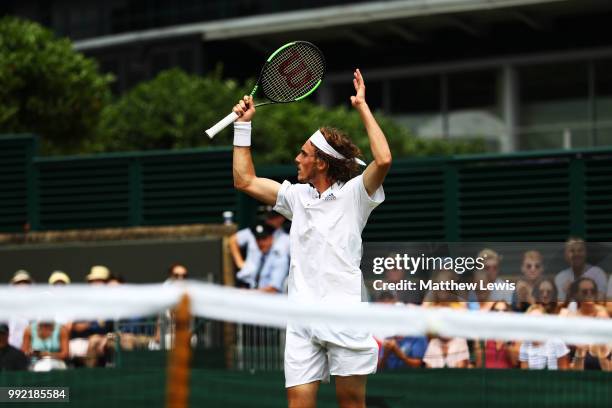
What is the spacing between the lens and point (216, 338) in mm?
11172

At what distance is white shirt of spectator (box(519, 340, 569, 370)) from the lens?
755 centimetres

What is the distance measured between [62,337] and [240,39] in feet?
78.8

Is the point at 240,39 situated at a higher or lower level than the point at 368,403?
higher

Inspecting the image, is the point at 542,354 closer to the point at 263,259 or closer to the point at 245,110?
the point at 245,110

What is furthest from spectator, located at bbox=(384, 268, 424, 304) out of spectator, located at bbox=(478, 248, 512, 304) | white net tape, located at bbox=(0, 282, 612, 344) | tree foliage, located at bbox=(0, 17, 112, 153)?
tree foliage, located at bbox=(0, 17, 112, 153)

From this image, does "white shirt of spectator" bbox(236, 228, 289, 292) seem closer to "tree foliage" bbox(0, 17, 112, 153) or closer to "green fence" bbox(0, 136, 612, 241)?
"green fence" bbox(0, 136, 612, 241)

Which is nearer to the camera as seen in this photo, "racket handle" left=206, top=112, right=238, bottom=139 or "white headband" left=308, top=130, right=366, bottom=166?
"white headband" left=308, top=130, right=366, bottom=166

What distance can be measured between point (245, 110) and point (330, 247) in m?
0.92

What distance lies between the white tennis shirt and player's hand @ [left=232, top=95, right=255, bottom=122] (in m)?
0.55

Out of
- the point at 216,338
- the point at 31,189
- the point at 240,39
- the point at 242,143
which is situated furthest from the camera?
the point at 240,39

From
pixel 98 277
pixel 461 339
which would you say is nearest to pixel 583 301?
pixel 461 339

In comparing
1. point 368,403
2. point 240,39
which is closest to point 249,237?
point 368,403

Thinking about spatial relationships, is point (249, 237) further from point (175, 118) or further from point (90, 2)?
point (90, 2)

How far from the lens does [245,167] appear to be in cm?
637
